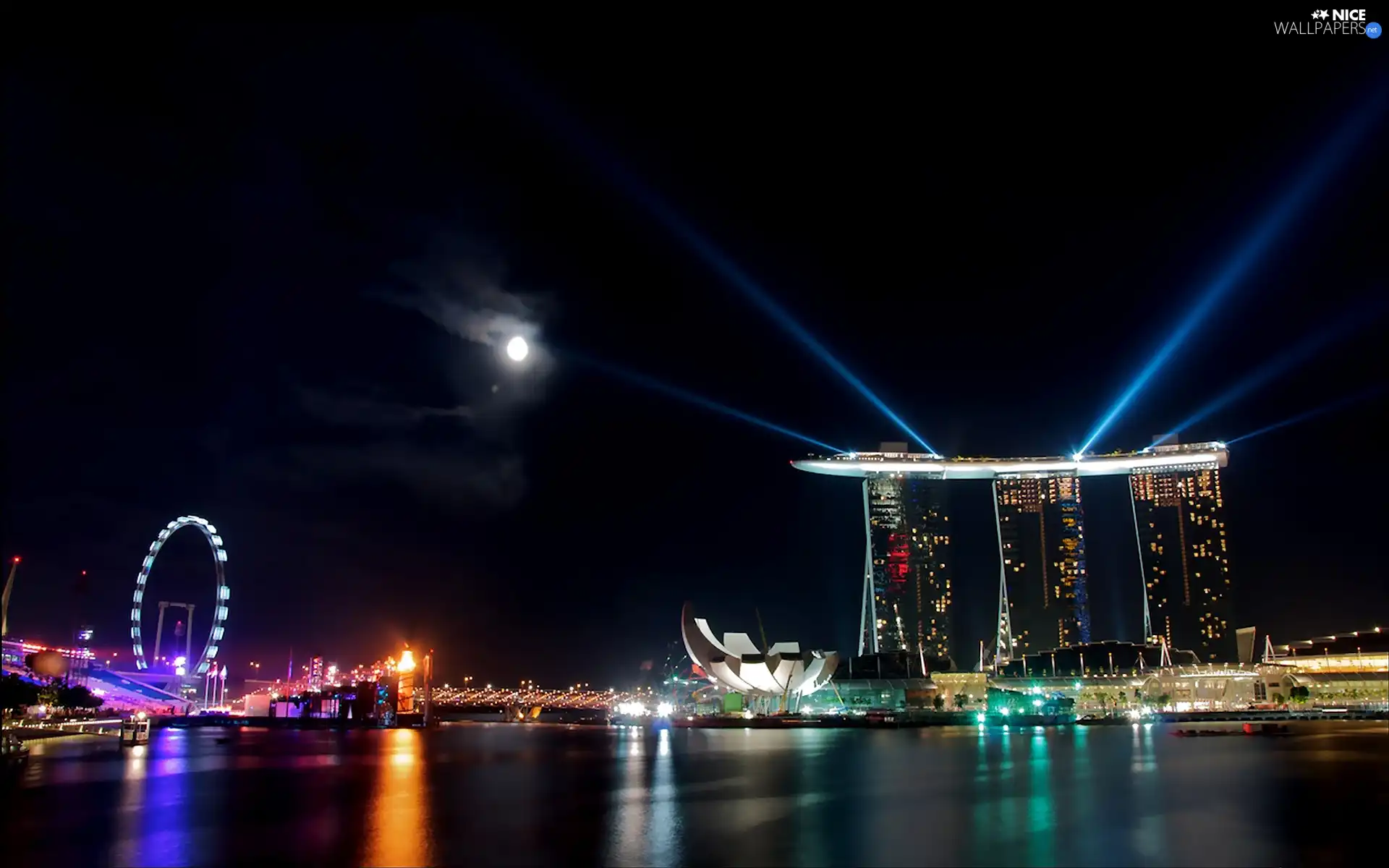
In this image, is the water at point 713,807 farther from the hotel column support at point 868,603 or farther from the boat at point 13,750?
the hotel column support at point 868,603

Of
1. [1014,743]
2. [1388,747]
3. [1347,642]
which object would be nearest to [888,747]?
[1014,743]

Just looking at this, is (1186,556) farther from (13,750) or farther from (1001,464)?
(13,750)

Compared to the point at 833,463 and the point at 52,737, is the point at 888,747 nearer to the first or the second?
the point at 52,737

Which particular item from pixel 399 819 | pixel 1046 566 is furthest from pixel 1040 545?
pixel 399 819

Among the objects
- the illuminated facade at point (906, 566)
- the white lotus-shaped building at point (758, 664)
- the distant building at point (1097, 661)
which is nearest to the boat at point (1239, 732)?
the white lotus-shaped building at point (758, 664)

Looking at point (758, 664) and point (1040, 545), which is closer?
point (758, 664)

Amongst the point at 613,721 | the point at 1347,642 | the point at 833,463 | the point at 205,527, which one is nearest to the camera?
the point at 205,527
